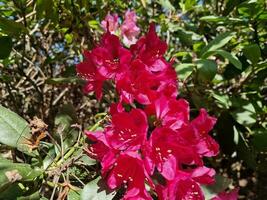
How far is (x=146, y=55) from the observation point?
4.43ft

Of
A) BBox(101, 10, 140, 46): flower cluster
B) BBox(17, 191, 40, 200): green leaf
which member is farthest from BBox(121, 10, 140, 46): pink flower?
BBox(17, 191, 40, 200): green leaf

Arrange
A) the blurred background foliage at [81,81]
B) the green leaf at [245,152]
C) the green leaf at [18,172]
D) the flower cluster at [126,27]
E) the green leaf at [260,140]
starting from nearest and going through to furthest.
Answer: the green leaf at [18,172]
the blurred background foliage at [81,81]
the green leaf at [260,140]
the green leaf at [245,152]
the flower cluster at [126,27]

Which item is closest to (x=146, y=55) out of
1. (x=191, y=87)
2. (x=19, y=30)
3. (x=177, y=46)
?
(x=19, y=30)

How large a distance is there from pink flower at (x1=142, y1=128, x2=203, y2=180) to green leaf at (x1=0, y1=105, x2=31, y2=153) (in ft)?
1.02

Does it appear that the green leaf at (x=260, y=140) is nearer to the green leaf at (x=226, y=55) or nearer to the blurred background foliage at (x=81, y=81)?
the blurred background foliage at (x=81, y=81)

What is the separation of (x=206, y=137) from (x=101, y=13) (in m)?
1.31

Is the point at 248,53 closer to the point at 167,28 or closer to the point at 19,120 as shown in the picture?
the point at 167,28

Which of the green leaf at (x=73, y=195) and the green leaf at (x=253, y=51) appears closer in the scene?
the green leaf at (x=73, y=195)

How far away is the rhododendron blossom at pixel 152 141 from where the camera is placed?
117cm

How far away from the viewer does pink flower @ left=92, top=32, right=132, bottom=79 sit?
4.36 ft

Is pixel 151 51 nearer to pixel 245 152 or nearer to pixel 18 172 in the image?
pixel 18 172

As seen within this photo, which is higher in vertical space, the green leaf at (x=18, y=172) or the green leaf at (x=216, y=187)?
the green leaf at (x=18, y=172)

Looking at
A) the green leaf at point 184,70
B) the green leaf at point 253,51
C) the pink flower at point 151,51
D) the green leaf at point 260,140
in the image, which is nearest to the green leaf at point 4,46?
the pink flower at point 151,51

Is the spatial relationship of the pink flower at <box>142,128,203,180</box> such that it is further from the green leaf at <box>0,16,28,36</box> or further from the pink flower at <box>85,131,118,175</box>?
the green leaf at <box>0,16,28,36</box>
